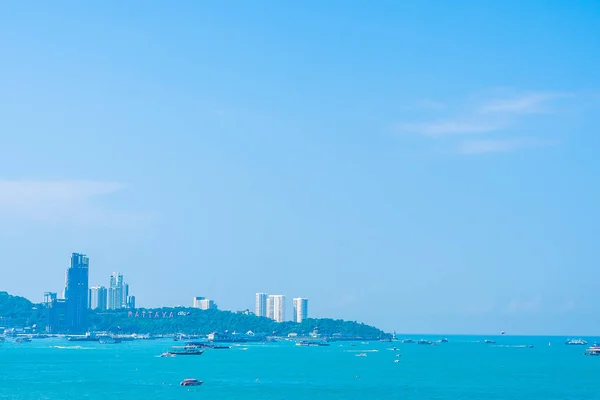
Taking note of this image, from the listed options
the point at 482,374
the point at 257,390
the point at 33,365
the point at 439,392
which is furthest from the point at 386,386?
the point at 33,365

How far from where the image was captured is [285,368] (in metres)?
Answer: 148

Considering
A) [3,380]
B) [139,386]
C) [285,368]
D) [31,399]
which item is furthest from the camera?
[285,368]

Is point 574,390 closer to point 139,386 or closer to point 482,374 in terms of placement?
point 482,374

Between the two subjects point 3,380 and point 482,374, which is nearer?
point 3,380

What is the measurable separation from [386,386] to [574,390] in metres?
23.6

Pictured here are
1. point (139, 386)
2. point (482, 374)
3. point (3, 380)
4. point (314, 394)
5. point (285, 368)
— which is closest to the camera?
point (314, 394)

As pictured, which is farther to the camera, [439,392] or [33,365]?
[33,365]

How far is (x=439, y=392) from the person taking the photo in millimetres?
104562

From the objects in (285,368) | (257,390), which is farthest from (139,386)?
(285,368)

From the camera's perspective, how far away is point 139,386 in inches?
4257

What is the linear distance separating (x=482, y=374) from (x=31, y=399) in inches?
2820

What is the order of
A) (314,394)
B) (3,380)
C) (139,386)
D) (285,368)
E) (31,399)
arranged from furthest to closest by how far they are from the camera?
(285,368), (3,380), (139,386), (314,394), (31,399)

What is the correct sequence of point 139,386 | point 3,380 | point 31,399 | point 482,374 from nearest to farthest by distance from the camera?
point 31,399 → point 139,386 → point 3,380 → point 482,374

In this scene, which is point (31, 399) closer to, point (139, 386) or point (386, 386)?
point (139, 386)
